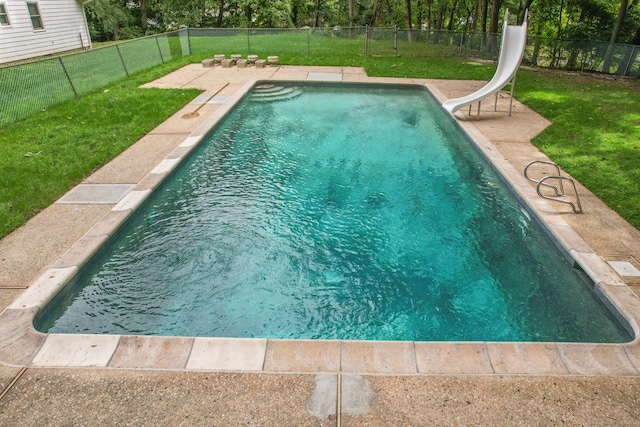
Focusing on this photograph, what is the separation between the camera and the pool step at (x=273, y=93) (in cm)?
1265

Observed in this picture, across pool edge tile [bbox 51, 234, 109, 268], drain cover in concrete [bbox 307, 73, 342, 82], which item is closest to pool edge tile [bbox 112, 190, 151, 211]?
pool edge tile [bbox 51, 234, 109, 268]

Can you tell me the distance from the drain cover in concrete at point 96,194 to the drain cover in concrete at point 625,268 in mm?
6388

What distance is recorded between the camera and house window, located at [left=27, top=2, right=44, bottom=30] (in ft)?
57.9

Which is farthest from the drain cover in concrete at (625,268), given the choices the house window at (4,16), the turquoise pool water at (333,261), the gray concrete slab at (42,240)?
the house window at (4,16)

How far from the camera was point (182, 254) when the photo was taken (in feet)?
17.5

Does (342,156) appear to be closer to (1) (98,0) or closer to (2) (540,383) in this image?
(2) (540,383)

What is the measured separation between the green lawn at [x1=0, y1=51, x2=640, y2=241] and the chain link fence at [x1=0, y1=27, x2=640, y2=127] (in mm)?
513

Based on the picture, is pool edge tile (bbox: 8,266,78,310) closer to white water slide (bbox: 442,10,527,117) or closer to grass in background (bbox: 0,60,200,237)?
grass in background (bbox: 0,60,200,237)

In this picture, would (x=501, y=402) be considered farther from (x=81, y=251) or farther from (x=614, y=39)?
(x=614, y=39)

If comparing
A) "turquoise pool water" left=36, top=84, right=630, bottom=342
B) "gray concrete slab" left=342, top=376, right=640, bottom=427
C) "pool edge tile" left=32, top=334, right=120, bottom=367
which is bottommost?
"turquoise pool water" left=36, top=84, right=630, bottom=342

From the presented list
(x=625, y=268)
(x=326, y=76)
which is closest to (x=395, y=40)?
(x=326, y=76)

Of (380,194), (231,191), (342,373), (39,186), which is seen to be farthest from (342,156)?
(342,373)

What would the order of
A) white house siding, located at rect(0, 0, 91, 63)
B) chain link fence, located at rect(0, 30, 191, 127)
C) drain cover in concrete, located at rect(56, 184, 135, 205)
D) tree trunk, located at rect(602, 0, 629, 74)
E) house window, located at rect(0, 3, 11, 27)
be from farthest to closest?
white house siding, located at rect(0, 0, 91, 63)
house window, located at rect(0, 3, 11, 27)
tree trunk, located at rect(602, 0, 629, 74)
chain link fence, located at rect(0, 30, 191, 127)
drain cover in concrete, located at rect(56, 184, 135, 205)

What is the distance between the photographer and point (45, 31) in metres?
18.3
